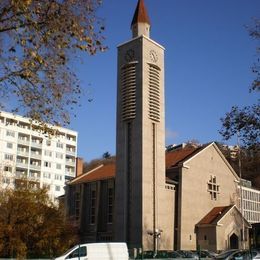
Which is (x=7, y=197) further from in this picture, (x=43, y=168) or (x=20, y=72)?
(x=43, y=168)

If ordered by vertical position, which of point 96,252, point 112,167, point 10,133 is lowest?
point 96,252

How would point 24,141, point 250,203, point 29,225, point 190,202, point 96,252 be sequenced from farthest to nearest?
point 24,141
point 250,203
point 190,202
point 29,225
point 96,252

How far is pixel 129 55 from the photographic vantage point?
58375 millimetres

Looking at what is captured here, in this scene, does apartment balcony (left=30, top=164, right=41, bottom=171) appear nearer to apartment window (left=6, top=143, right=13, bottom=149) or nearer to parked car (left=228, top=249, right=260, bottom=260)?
apartment window (left=6, top=143, right=13, bottom=149)

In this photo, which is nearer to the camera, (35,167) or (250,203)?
(250,203)

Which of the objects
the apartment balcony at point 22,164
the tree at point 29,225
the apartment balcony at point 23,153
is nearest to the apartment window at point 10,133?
the apartment balcony at point 23,153

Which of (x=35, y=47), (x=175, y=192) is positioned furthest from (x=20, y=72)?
(x=175, y=192)

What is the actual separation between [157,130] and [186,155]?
941 centimetres

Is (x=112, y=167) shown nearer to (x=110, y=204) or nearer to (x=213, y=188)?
(x=110, y=204)

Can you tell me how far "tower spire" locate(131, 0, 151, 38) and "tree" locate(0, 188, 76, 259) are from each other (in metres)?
23.6

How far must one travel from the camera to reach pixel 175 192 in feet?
193

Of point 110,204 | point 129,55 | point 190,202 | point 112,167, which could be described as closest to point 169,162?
point 190,202

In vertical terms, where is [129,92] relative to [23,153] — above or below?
below

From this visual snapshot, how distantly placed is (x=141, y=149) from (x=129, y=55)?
39.5 ft
